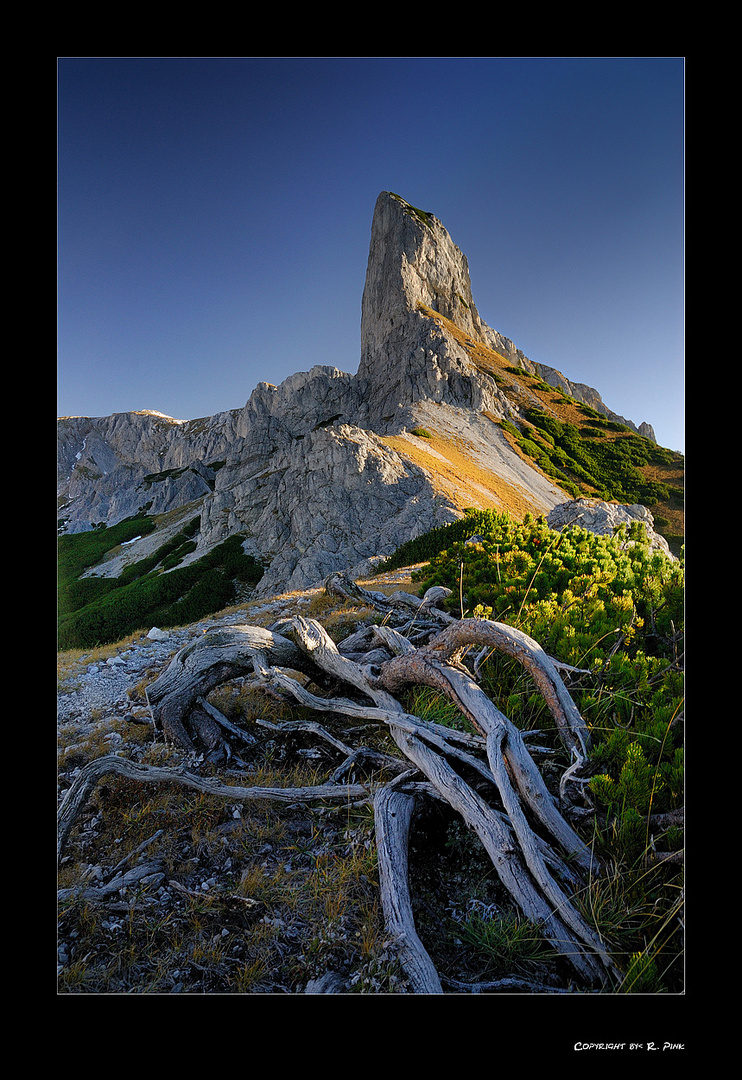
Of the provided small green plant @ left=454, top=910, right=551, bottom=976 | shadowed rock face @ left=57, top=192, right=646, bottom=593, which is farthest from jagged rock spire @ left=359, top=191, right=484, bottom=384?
small green plant @ left=454, top=910, right=551, bottom=976

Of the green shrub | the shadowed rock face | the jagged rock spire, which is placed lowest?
the green shrub

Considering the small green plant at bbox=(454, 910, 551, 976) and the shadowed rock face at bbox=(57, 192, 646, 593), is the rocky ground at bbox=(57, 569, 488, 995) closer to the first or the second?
the small green plant at bbox=(454, 910, 551, 976)

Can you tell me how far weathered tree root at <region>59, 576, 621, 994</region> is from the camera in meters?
2.29

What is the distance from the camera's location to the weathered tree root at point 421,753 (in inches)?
90.0

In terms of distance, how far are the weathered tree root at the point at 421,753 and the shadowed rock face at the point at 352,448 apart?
187cm

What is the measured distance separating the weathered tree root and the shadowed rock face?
1.87m

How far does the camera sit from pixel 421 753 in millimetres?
3092

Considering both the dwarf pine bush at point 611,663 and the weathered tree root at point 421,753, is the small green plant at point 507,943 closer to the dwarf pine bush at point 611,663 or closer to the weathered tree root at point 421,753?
the weathered tree root at point 421,753

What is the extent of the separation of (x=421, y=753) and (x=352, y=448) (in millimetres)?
A: 31205

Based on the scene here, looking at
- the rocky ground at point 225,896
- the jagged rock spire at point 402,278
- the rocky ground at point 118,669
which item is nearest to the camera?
the rocky ground at point 225,896

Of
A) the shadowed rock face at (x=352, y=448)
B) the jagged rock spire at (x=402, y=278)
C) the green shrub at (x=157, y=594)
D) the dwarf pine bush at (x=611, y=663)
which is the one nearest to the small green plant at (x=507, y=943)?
the dwarf pine bush at (x=611, y=663)
